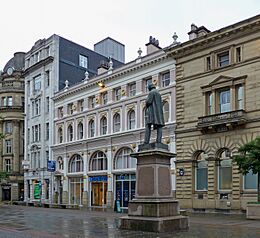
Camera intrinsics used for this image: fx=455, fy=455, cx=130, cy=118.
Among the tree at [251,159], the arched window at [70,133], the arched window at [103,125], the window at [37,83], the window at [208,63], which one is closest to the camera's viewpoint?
the tree at [251,159]

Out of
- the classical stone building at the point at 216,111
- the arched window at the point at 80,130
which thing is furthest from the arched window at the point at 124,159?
the arched window at the point at 80,130

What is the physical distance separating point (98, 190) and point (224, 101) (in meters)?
19.4

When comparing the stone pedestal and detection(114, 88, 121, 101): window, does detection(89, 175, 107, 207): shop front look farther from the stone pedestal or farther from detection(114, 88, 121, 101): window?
the stone pedestal

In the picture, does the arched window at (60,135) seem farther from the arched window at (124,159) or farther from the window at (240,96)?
the window at (240,96)

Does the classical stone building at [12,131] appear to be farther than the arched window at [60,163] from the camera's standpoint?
Yes

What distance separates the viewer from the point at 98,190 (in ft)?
163

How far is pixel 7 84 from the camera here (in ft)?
248

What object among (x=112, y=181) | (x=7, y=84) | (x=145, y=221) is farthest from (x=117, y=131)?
(x=7, y=84)

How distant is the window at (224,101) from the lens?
3647cm

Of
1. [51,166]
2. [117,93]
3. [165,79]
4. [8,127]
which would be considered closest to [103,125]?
[117,93]

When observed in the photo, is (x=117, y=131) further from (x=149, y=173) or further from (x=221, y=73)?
(x=149, y=173)

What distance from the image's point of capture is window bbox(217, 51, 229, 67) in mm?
37062

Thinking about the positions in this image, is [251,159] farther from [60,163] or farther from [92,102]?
[60,163]

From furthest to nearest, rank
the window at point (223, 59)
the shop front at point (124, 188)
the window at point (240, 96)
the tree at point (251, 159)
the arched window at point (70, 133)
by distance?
the arched window at point (70, 133), the shop front at point (124, 188), the window at point (223, 59), the window at point (240, 96), the tree at point (251, 159)
